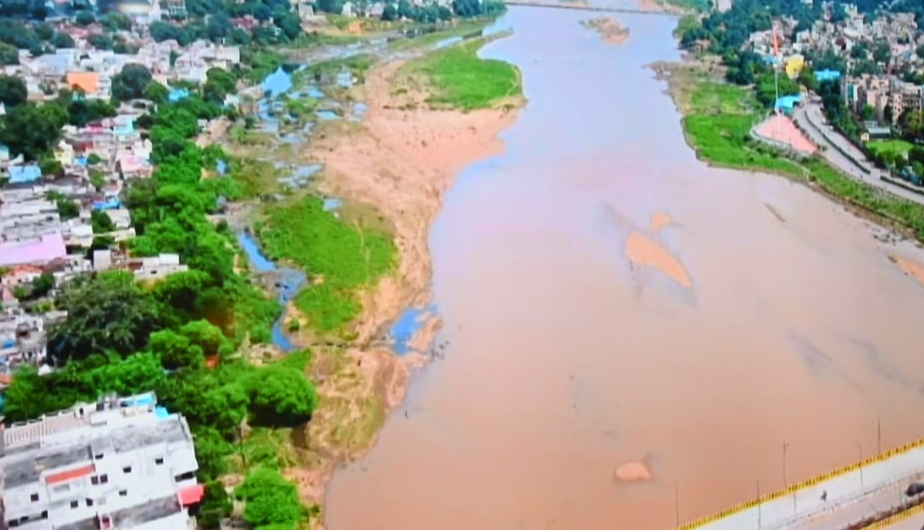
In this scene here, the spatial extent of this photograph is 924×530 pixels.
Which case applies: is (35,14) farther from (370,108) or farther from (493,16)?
(493,16)

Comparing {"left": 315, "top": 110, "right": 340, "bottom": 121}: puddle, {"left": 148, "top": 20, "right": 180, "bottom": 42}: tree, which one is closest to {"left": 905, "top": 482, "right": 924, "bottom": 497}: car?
{"left": 315, "top": 110, "right": 340, "bottom": 121}: puddle

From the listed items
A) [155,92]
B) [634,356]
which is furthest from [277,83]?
[634,356]

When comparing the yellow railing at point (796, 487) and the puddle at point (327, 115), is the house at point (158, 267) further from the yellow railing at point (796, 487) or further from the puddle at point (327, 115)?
the puddle at point (327, 115)

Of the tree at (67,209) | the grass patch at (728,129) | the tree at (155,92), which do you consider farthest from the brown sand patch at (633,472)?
the tree at (155,92)

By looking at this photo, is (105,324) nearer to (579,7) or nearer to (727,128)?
(727,128)

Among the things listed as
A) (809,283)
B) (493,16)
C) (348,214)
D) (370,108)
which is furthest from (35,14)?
(809,283)

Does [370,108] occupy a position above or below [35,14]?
below
